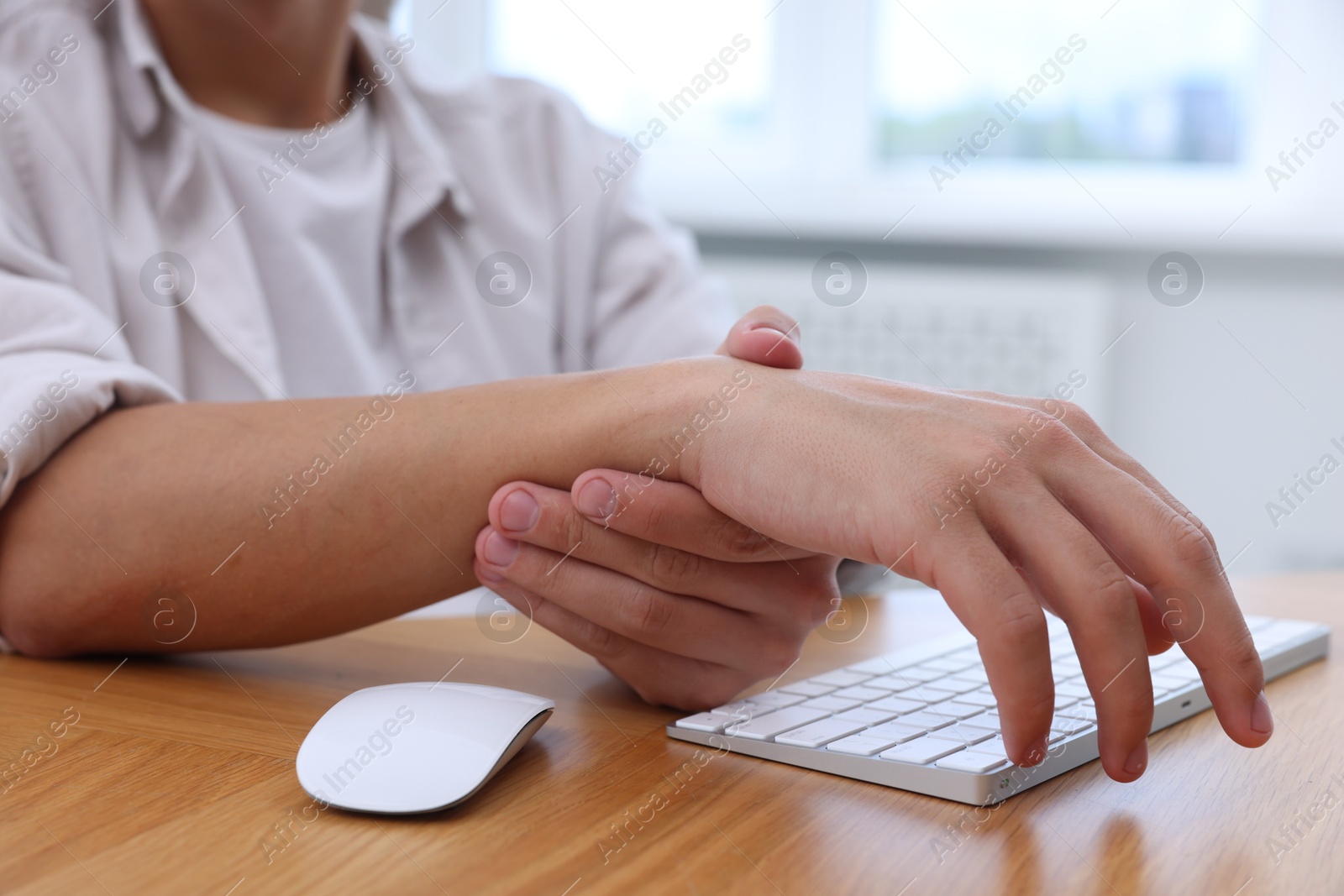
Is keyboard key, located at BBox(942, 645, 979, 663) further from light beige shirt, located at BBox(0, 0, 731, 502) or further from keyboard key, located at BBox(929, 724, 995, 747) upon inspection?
light beige shirt, located at BBox(0, 0, 731, 502)

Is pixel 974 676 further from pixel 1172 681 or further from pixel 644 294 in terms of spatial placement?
pixel 644 294

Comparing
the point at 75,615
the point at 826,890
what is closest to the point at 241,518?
the point at 75,615

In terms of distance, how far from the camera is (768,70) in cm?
253

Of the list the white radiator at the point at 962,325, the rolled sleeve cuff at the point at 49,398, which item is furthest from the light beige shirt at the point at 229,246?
the white radiator at the point at 962,325

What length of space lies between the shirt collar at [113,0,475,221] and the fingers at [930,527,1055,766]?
0.81 meters

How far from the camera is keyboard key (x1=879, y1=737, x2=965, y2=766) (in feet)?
1.64

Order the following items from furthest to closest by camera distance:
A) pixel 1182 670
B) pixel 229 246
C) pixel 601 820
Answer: pixel 229 246 < pixel 1182 670 < pixel 601 820

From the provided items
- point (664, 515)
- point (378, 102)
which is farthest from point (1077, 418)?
point (378, 102)

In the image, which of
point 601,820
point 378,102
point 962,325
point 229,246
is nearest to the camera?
point 601,820

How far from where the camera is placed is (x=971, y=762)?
49cm

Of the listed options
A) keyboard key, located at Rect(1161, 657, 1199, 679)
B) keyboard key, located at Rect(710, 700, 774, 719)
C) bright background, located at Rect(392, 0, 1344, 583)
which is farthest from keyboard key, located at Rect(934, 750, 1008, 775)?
bright background, located at Rect(392, 0, 1344, 583)

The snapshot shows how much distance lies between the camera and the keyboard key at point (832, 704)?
0.58 m

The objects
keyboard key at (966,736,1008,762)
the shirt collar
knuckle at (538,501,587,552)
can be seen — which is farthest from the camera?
the shirt collar

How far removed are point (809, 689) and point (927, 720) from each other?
3.1 inches
